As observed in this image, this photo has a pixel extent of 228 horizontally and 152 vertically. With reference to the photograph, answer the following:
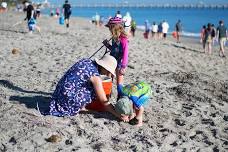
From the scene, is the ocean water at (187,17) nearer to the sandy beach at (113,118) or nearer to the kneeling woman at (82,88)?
the sandy beach at (113,118)

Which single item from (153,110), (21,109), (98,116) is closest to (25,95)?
(21,109)

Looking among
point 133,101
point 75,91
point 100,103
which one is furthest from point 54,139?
point 133,101

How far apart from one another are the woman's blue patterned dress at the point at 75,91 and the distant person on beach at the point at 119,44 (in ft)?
2.32

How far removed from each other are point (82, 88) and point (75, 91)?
0.10m

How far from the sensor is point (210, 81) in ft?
30.5

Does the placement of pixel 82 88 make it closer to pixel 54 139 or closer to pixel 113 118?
pixel 113 118

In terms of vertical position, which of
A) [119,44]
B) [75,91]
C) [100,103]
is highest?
[119,44]

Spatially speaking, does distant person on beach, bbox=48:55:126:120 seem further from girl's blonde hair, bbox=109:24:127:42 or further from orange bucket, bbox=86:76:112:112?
girl's blonde hair, bbox=109:24:127:42

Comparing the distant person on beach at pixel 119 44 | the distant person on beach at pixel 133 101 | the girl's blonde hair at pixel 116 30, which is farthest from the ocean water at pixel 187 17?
the distant person on beach at pixel 133 101

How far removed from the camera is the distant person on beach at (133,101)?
579cm

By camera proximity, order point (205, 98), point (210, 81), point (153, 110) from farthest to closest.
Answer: point (210, 81), point (205, 98), point (153, 110)

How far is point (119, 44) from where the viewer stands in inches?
256

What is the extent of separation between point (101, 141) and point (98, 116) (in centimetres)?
90

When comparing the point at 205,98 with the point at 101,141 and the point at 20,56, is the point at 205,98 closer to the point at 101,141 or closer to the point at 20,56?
the point at 101,141
